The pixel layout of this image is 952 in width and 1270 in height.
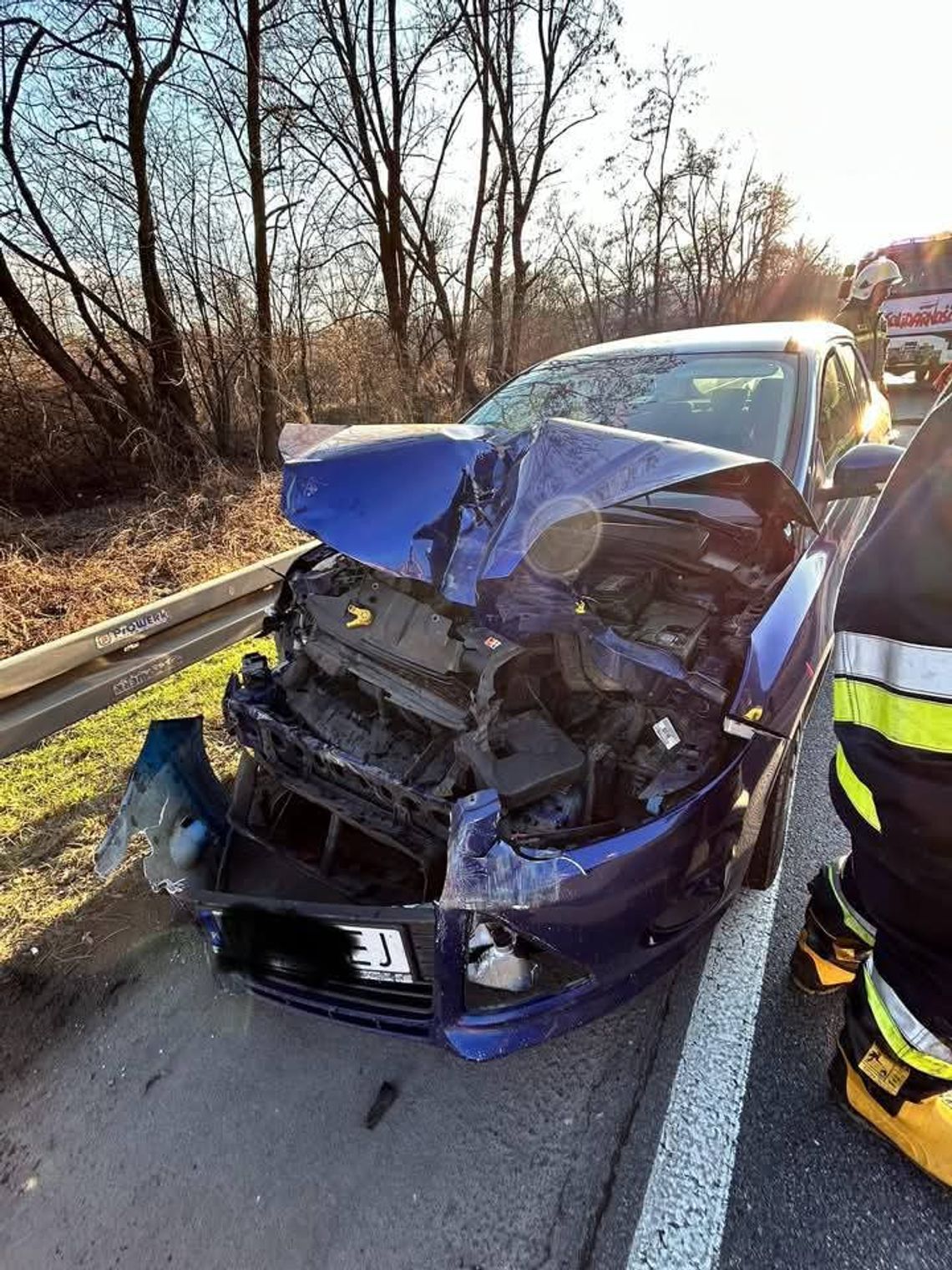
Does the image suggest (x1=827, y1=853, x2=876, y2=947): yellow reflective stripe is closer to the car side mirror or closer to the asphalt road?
the asphalt road

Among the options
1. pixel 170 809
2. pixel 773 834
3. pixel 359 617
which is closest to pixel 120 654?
pixel 170 809

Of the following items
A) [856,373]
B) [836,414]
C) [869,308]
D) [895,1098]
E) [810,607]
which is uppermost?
[869,308]

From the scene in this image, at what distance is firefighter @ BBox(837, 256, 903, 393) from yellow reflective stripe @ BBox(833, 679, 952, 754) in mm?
6821

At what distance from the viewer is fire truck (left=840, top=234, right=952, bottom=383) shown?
9.58 metres

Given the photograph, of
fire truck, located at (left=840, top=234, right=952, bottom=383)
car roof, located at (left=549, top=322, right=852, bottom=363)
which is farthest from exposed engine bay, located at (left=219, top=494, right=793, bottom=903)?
fire truck, located at (left=840, top=234, right=952, bottom=383)

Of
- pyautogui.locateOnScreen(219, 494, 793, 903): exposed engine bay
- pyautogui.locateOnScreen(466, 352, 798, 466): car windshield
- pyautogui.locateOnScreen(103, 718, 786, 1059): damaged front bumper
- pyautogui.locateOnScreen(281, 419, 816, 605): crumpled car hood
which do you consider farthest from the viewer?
pyautogui.locateOnScreen(466, 352, 798, 466): car windshield

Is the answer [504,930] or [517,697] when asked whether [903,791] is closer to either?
[504,930]

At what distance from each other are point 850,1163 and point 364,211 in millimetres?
11325

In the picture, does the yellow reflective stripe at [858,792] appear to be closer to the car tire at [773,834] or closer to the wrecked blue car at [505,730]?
the wrecked blue car at [505,730]

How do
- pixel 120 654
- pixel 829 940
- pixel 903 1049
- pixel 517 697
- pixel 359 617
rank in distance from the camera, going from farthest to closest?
pixel 120 654, pixel 359 617, pixel 517 697, pixel 829 940, pixel 903 1049

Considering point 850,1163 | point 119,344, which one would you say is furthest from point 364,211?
point 850,1163

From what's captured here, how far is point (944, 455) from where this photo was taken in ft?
3.48

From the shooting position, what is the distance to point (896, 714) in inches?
43.8

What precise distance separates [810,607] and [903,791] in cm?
96
